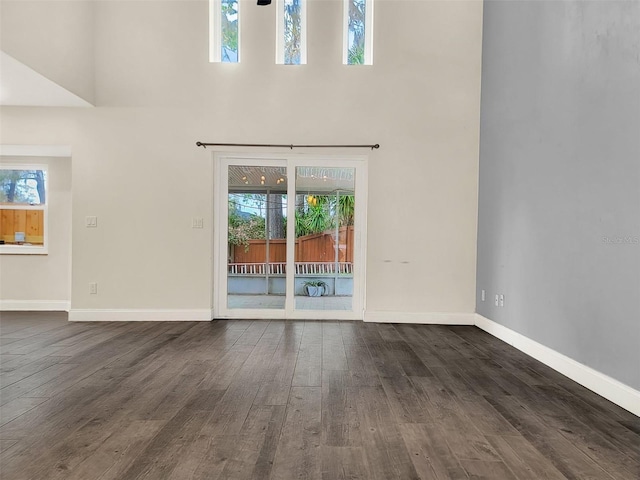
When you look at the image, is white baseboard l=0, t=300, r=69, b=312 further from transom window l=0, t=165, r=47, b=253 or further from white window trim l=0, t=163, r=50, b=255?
transom window l=0, t=165, r=47, b=253

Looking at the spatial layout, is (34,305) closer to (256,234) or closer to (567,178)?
(256,234)

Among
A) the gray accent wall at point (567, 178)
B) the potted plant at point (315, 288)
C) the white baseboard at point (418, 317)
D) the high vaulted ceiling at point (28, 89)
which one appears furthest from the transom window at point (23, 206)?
the gray accent wall at point (567, 178)

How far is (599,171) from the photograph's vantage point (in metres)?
2.89

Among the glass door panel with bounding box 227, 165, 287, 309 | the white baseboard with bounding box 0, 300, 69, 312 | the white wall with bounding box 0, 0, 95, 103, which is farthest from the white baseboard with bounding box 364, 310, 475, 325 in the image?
the white wall with bounding box 0, 0, 95, 103

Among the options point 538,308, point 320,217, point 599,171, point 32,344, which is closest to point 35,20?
point 32,344

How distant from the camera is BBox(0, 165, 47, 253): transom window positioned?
19.0 feet

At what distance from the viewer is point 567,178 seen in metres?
3.28

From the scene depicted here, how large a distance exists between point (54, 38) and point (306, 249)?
11.4 ft

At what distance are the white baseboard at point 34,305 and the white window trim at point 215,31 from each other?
3.87m

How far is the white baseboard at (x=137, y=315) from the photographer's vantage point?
504 centimetres

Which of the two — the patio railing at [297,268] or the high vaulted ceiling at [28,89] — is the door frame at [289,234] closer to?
the patio railing at [297,268]

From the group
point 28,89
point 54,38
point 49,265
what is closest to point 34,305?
point 49,265

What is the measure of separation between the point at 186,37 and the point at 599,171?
15.3 ft

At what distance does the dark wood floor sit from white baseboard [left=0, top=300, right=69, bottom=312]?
1703 mm
